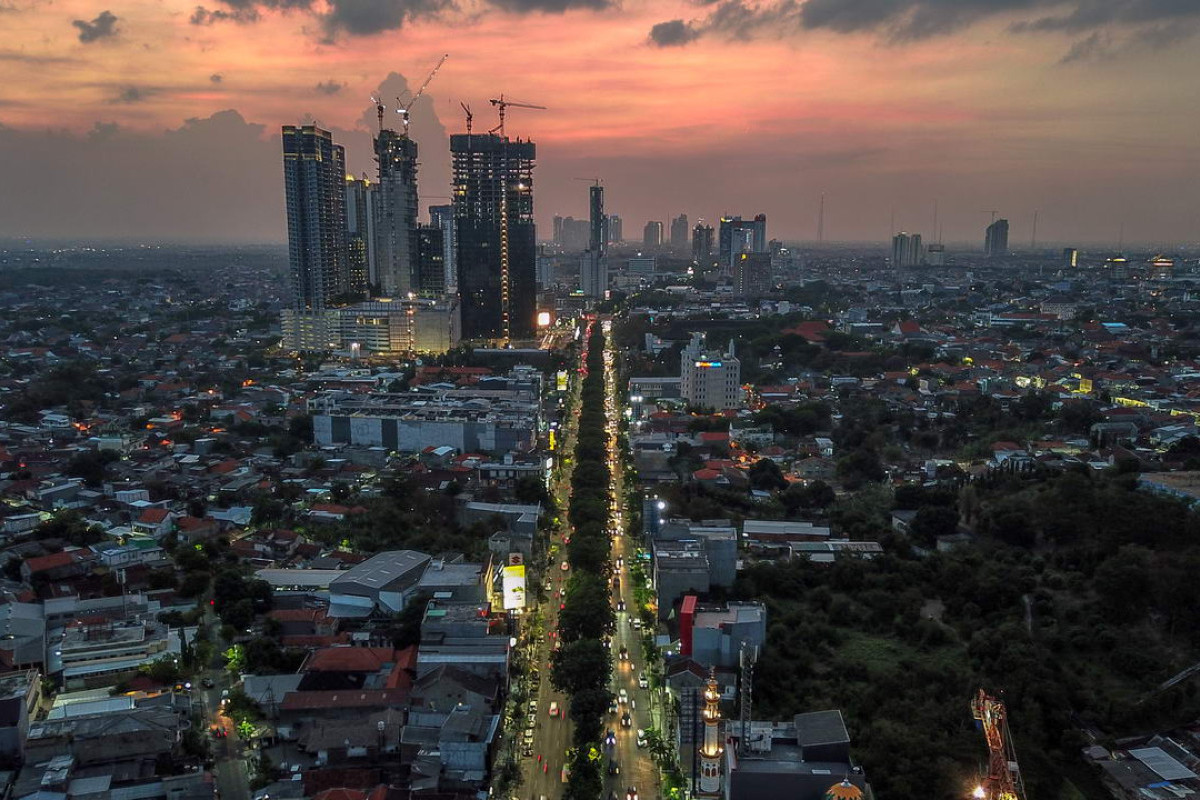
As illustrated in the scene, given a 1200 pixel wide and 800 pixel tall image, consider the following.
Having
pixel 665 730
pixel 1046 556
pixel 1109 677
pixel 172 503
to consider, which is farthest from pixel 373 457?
pixel 1109 677

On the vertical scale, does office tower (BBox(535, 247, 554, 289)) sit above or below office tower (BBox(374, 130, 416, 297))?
below

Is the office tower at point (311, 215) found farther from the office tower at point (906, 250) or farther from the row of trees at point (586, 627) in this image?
the office tower at point (906, 250)

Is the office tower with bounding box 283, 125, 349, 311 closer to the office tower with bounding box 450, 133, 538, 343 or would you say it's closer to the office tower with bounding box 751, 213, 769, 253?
the office tower with bounding box 450, 133, 538, 343

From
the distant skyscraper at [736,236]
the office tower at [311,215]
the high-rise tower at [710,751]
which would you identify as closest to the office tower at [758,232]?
the distant skyscraper at [736,236]

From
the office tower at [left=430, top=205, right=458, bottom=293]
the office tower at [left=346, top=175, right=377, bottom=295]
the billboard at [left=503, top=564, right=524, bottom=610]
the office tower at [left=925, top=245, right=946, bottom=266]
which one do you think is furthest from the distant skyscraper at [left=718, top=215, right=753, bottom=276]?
the billboard at [left=503, top=564, right=524, bottom=610]

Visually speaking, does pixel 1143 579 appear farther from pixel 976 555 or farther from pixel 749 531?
pixel 749 531

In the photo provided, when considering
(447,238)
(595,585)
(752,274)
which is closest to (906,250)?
(752,274)

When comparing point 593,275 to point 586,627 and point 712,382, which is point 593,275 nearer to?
point 712,382
